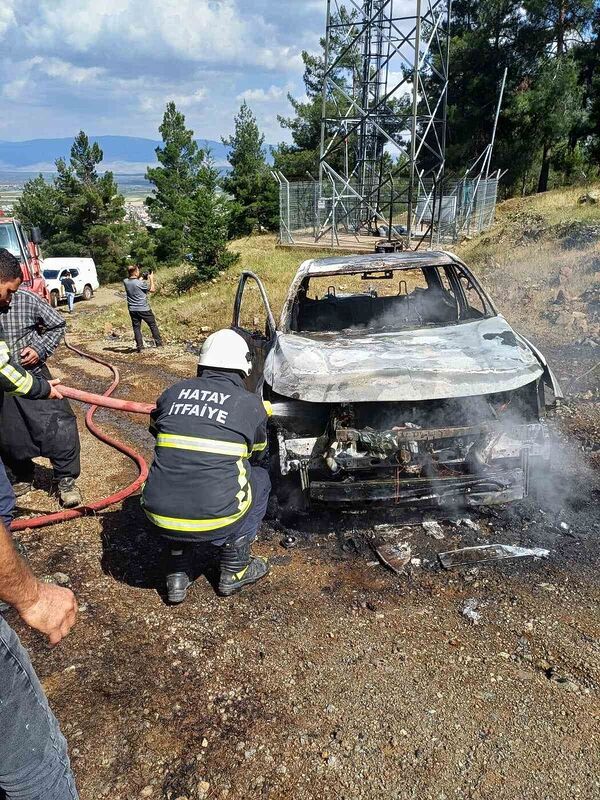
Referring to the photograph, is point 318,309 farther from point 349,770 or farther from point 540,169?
point 540,169

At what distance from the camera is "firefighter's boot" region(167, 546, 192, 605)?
3.19 m

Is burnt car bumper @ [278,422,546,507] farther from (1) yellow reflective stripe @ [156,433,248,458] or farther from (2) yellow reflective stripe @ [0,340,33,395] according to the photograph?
(2) yellow reflective stripe @ [0,340,33,395]

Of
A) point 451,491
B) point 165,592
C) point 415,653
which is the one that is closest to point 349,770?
point 415,653

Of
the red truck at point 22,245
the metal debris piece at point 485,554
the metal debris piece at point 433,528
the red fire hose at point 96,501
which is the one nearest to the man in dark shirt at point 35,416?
the red fire hose at point 96,501

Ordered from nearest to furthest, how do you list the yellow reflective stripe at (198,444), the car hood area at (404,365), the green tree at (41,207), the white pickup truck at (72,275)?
the yellow reflective stripe at (198,444) < the car hood area at (404,365) < the white pickup truck at (72,275) < the green tree at (41,207)

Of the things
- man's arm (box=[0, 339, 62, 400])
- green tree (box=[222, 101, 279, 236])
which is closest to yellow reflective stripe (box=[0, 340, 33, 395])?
man's arm (box=[0, 339, 62, 400])

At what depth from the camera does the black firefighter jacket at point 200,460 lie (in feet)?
9.62

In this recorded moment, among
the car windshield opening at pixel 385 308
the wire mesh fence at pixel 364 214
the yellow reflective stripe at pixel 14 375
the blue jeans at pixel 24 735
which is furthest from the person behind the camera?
the wire mesh fence at pixel 364 214

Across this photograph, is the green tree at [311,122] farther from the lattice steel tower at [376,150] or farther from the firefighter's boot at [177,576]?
the firefighter's boot at [177,576]

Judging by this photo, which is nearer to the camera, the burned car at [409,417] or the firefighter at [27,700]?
the firefighter at [27,700]

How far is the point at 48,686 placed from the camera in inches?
105

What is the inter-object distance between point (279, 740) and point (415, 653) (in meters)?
0.79

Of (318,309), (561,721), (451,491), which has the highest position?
(318,309)

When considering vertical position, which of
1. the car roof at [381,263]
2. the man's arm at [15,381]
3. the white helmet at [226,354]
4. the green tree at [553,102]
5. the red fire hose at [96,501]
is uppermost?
the green tree at [553,102]
